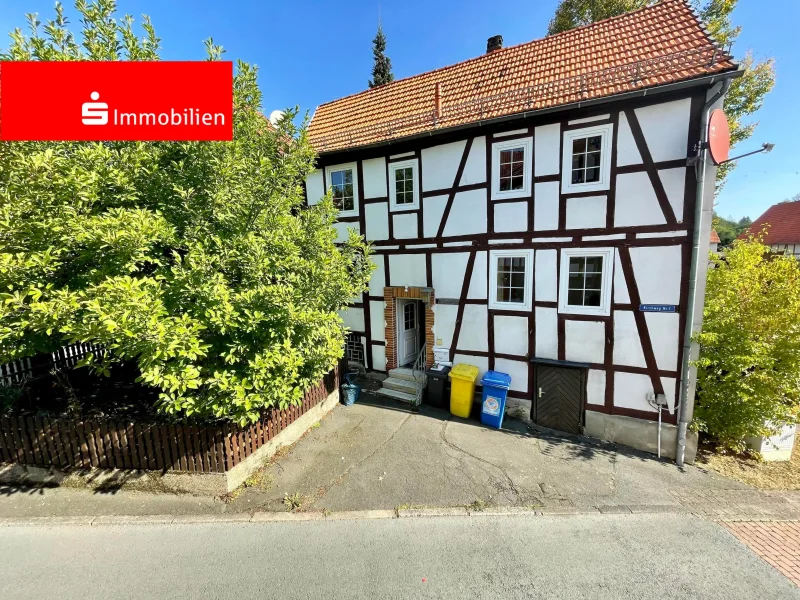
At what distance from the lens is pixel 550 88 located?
24.1 ft

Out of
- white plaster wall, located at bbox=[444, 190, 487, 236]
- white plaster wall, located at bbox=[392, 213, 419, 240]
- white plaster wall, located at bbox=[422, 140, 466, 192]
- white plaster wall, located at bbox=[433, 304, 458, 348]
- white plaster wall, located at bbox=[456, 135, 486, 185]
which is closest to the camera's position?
white plaster wall, located at bbox=[456, 135, 486, 185]

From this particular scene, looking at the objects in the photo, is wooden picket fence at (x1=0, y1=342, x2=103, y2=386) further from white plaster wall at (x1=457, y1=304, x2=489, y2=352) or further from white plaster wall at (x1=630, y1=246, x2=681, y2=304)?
white plaster wall at (x1=630, y1=246, x2=681, y2=304)

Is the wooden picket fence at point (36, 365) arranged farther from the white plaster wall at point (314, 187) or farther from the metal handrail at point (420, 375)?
the metal handrail at point (420, 375)

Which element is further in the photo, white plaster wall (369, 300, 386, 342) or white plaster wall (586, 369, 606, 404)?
white plaster wall (369, 300, 386, 342)

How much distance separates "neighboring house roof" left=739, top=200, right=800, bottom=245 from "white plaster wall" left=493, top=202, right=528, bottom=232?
32252mm

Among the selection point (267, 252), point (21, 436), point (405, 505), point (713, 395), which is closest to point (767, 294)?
point (713, 395)

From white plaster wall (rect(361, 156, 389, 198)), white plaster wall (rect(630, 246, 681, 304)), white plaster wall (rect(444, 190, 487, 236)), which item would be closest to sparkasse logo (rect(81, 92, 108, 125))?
white plaster wall (rect(361, 156, 389, 198))

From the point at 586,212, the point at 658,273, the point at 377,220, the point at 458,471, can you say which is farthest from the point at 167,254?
the point at 658,273

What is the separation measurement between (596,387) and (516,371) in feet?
5.64

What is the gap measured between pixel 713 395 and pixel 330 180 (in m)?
10.9

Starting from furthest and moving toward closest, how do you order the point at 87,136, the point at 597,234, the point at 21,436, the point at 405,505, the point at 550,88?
the point at 550,88 < the point at 597,234 < the point at 21,436 < the point at 405,505 < the point at 87,136

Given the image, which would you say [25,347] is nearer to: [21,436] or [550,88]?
[21,436]

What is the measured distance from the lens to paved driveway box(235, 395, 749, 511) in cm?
526

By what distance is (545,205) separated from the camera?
7234 mm
